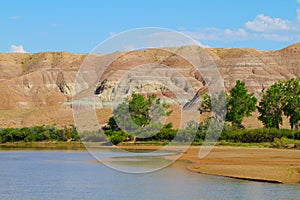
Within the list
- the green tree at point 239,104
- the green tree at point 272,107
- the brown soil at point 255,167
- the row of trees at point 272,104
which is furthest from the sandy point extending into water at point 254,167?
the green tree at point 239,104

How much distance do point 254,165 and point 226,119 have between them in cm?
4144

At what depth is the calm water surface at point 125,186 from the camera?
28.9 meters

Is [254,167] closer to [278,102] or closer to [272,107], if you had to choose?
[278,102]

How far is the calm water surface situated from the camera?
28.9 meters

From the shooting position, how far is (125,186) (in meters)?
33.0

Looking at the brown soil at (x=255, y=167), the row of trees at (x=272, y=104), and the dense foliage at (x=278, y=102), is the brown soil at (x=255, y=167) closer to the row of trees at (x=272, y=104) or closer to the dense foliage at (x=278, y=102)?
the row of trees at (x=272, y=104)

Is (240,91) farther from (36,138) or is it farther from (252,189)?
(252,189)

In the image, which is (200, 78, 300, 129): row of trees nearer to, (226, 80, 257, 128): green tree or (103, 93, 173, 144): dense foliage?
(226, 80, 257, 128): green tree

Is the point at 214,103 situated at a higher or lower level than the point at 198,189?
higher

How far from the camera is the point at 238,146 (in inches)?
2739

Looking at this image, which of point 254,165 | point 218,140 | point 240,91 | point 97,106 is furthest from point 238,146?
point 97,106

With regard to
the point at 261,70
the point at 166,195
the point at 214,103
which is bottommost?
the point at 166,195

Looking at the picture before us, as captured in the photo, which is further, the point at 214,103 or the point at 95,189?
the point at 214,103

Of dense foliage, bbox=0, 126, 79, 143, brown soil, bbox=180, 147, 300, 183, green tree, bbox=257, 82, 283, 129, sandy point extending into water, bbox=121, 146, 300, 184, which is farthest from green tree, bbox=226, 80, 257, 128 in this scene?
dense foliage, bbox=0, 126, 79, 143
